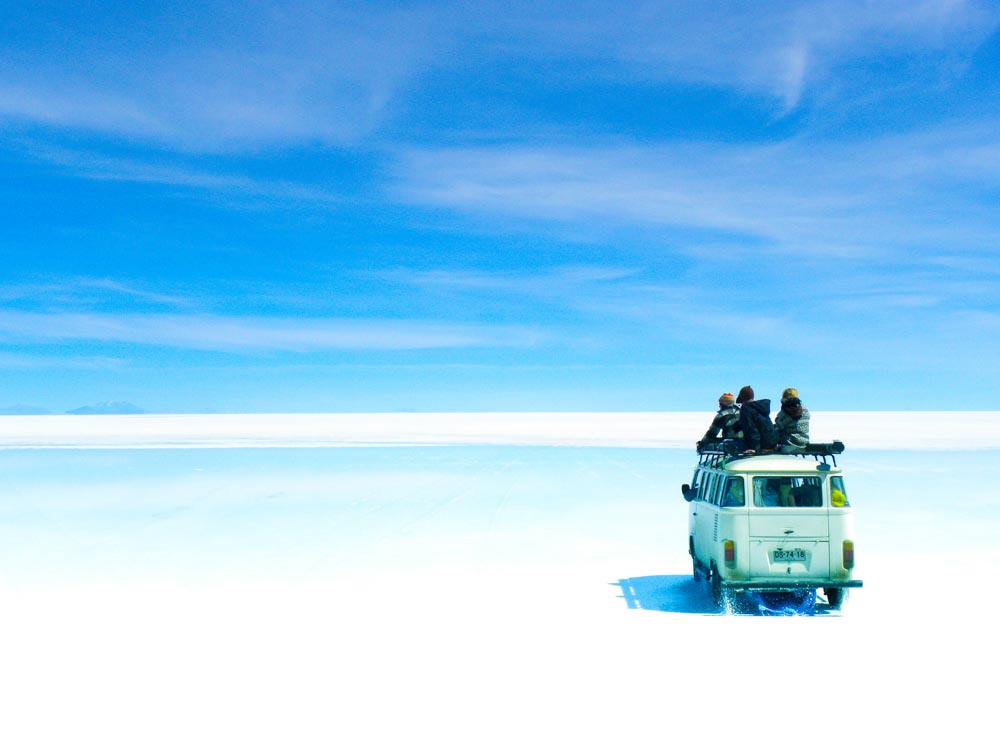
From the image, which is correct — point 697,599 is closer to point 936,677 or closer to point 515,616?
point 515,616

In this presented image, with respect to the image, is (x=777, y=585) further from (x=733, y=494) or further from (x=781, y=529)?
(x=733, y=494)

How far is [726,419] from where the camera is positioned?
435 inches

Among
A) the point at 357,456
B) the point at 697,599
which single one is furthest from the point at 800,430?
→ the point at 357,456

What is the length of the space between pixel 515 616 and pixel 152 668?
138 inches

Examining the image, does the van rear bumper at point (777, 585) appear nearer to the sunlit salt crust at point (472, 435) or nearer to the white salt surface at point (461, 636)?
the white salt surface at point (461, 636)

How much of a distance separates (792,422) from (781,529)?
1.57 metres

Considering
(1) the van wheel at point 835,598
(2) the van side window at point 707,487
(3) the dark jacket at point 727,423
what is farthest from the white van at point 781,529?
(3) the dark jacket at point 727,423

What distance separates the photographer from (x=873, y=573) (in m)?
12.1

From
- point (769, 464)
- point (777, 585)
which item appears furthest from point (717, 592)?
point (769, 464)

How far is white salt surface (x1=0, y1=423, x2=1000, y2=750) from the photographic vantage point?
6062mm

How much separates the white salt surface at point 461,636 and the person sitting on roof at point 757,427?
1.86 metres

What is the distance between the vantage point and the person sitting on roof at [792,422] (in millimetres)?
10320

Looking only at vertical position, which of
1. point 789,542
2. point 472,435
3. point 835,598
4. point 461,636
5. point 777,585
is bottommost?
point 461,636

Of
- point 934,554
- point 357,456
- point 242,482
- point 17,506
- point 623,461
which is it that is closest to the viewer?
point 934,554
